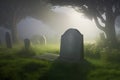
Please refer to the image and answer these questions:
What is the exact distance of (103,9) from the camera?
21156 millimetres

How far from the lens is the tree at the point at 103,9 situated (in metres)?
20.6

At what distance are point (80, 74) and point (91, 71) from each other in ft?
2.66

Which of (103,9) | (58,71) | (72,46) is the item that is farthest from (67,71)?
(103,9)

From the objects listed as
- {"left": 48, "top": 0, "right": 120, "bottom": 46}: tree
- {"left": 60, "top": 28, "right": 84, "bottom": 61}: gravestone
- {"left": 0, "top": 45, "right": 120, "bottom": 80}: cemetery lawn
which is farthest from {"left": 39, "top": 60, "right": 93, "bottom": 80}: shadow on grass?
{"left": 48, "top": 0, "right": 120, "bottom": 46}: tree

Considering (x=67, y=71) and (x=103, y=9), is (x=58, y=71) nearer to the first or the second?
(x=67, y=71)

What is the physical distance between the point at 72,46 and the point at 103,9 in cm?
771

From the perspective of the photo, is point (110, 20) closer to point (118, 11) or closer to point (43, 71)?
point (118, 11)

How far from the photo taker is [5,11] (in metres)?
32.8

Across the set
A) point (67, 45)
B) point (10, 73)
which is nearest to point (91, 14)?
point (67, 45)

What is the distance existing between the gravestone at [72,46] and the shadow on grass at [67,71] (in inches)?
34.4

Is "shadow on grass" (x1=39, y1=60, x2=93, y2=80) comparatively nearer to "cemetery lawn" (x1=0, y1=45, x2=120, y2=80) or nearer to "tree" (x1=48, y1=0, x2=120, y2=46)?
"cemetery lawn" (x1=0, y1=45, x2=120, y2=80)

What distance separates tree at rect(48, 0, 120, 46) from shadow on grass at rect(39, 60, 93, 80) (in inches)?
307

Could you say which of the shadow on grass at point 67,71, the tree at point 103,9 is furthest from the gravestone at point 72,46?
the tree at point 103,9

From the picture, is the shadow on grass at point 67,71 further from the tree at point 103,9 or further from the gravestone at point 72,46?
the tree at point 103,9
